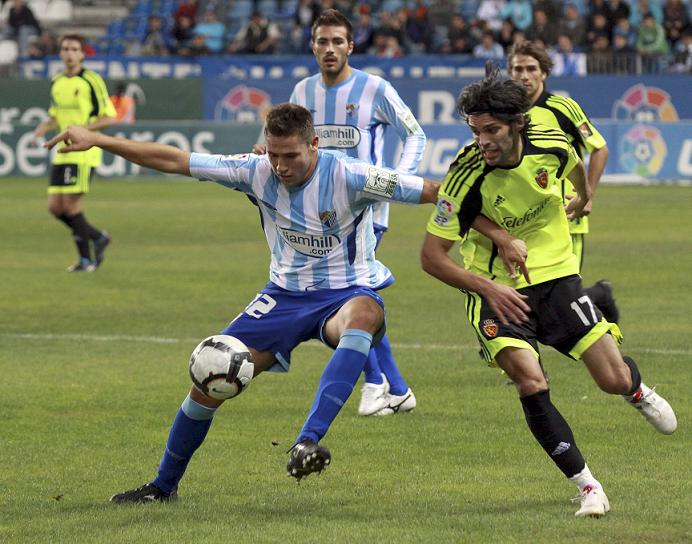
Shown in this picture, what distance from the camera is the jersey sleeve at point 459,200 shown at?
6.20 meters

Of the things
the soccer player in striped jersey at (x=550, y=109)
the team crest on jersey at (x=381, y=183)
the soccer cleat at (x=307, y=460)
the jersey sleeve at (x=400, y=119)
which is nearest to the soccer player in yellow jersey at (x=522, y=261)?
the team crest on jersey at (x=381, y=183)

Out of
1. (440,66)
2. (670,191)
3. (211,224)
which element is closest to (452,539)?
(211,224)

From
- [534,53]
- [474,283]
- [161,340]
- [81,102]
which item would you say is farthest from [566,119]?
[81,102]

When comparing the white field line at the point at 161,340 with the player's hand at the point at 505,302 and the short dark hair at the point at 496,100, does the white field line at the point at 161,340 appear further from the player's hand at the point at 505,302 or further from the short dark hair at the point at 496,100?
the short dark hair at the point at 496,100

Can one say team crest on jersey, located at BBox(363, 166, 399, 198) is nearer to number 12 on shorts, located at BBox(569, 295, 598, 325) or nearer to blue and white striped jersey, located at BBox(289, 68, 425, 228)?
number 12 on shorts, located at BBox(569, 295, 598, 325)

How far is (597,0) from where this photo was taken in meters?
30.4

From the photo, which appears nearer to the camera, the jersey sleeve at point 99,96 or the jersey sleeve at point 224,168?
the jersey sleeve at point 224,168

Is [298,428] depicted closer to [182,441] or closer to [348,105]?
[182,441]

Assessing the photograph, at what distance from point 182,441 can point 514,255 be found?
1666 mm

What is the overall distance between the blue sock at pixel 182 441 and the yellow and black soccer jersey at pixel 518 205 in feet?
4.29

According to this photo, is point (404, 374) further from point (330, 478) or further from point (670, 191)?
point (670, 191)

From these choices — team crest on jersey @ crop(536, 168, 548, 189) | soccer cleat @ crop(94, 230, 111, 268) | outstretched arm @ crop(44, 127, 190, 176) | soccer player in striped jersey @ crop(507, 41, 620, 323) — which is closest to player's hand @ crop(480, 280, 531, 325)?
team crest on jersey @ crop(536, 168, 548, 189)

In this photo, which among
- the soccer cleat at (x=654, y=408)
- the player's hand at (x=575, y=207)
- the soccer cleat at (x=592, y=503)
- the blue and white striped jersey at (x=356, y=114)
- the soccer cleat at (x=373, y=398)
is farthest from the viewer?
the blue and white striped jersey at (x=356, y=114)

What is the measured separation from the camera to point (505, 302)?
6.14m
